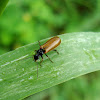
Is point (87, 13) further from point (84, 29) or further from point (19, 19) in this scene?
point (19, 19)

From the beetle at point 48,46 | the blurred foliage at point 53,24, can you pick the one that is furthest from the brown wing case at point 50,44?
the blurred foliage at point 53,24

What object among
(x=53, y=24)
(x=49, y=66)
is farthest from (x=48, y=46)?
(x=53, y=24)

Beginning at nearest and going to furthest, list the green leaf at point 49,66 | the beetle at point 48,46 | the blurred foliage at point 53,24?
the green leaf at point 49,66 < the beetle at point 48,46 < the blurred foliage at point 53,24

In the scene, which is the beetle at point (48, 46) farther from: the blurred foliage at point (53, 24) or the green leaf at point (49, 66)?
the blurred foliage at point (53, 24)

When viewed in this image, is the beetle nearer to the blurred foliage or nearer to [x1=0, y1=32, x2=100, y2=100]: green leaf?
[x1=0, y1=32, x2=100, y2=100]: green leaf

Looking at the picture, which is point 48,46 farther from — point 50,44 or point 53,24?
point 53,24

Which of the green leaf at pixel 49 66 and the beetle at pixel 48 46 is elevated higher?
the beetle at pixel 48 46

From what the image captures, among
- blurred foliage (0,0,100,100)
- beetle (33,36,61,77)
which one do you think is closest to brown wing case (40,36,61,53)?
beetle (33,36,61,77)
